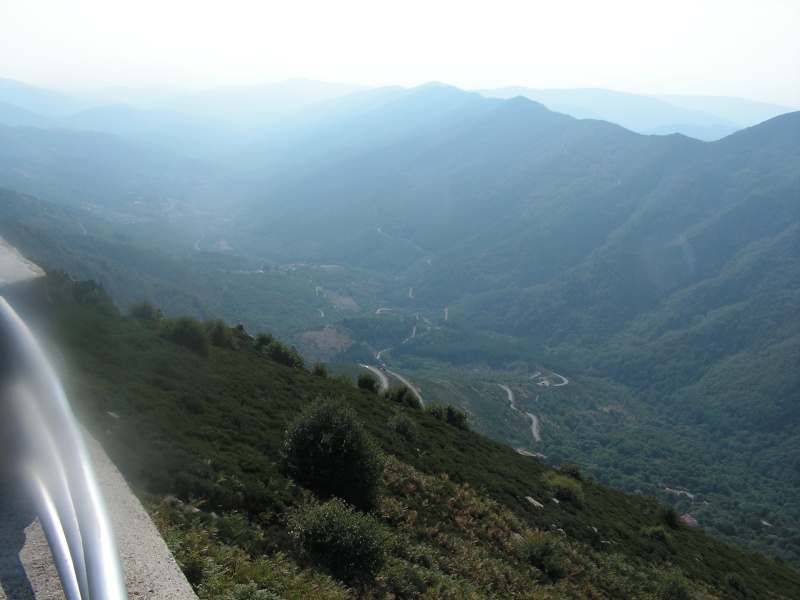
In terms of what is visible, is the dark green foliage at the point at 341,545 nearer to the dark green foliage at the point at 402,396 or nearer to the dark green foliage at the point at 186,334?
the dark green foliage at the point at 186,334

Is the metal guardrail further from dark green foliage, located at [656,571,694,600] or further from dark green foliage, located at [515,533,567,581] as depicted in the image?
dark green foliage, located at [656,571,694,600]

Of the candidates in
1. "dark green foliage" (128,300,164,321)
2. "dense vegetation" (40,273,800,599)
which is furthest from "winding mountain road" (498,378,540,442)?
"dark green foliage" (128,300,164,321)

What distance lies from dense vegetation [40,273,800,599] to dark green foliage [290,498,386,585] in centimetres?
3

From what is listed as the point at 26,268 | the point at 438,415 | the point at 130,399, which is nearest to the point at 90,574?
the point at 26,268

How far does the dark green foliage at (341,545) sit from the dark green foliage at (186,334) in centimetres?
1565

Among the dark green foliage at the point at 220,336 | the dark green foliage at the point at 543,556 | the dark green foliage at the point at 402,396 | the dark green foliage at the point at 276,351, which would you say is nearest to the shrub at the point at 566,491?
the dark green foliage at the point at 543,556

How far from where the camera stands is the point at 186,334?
2383 cm

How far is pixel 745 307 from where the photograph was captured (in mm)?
155000

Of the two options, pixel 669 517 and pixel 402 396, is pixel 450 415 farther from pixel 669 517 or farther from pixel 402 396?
pixel 669 517

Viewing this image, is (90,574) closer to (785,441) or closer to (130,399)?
(130,399)

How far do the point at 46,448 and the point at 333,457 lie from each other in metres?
8.20

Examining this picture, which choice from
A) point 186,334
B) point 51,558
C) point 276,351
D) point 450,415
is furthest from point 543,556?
point 276,351

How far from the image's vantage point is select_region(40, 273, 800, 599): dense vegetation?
8945 millimetres

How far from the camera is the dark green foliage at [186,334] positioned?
77.1 feet
